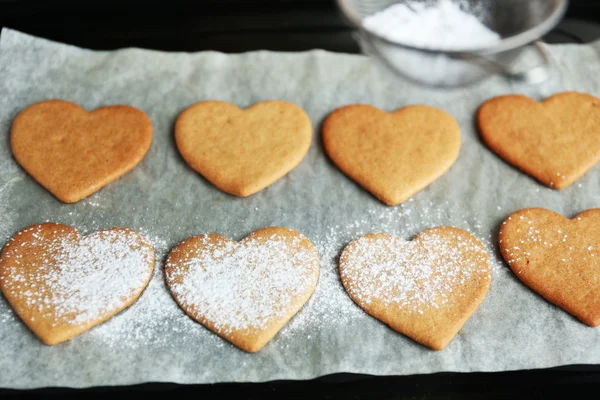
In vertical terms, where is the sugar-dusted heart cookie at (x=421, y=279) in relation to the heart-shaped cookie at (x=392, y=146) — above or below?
below

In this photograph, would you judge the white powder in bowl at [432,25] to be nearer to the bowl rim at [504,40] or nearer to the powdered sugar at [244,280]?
the bowl rim at [504,40]

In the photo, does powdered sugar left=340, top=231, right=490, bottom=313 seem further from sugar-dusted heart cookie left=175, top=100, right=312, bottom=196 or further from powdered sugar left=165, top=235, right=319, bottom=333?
sugar-dusted heart cookie left=175, top=100, right=312, bottom=196

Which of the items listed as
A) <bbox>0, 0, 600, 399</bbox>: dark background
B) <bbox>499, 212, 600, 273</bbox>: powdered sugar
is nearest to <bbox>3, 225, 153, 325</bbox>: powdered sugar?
<bbox>0, 0, 600, 399</bbox>: dark background

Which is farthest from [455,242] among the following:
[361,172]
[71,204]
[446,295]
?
[71,204]

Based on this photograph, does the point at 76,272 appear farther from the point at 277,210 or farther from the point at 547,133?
the point at 547,133

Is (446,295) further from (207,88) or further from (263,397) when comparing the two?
(207,88)

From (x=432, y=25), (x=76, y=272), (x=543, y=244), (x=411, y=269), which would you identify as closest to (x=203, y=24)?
(x=432, y=25)

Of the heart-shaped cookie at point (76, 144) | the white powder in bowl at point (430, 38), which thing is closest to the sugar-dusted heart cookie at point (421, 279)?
the white powder in bowl at point (430, 38)
